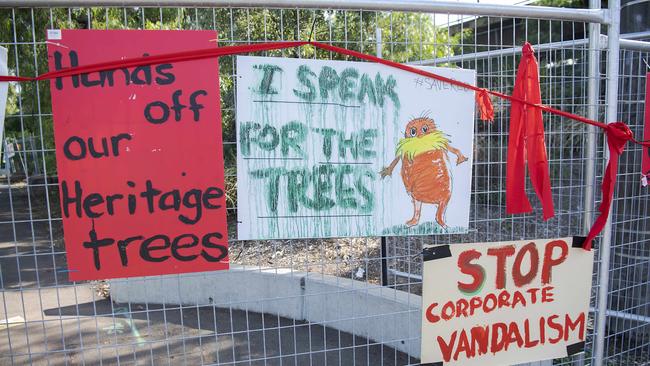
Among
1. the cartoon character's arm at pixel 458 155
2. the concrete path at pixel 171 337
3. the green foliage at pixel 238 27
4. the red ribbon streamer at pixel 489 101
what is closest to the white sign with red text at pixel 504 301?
the red ribbon streamer at pixel 489 101

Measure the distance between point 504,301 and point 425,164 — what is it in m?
0.87

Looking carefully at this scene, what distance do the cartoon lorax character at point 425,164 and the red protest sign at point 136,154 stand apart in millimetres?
863

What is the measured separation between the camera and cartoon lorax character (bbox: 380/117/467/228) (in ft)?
7.43

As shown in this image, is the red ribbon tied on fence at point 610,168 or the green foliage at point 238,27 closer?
the red ribbon tied on fence at point 610,168

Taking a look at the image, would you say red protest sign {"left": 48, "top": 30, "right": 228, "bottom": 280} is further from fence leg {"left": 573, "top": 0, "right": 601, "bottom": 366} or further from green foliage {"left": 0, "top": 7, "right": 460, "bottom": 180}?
green foliage {"left": 0, "top": 7, "right": 460, "bottom": 180}

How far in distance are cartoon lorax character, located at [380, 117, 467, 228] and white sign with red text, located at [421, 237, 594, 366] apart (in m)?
0.25

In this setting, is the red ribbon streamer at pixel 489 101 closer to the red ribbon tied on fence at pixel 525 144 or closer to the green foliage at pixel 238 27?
the red ribbon tied on fence at pixel 525 144

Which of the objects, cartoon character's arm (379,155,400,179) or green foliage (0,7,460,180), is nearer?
cartoon character's arm (379,155,400,179)

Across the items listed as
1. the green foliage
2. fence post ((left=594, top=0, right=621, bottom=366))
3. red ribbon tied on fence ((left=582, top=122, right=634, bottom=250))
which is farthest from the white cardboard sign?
the green foliage

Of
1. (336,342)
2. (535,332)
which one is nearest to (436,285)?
(535,332)

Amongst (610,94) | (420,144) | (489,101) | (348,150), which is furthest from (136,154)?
(610,94)

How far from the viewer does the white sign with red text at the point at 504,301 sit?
7.82 feet

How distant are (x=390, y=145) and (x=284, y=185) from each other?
1.77ft

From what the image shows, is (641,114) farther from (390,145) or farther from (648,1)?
(390,145)
